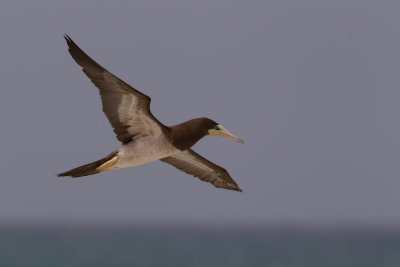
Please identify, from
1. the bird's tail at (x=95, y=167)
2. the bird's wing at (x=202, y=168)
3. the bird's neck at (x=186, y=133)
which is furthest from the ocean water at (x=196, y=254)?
the bird's neck at (x=186, y=133)

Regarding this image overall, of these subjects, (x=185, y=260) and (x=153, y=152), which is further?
(x=185, y=260)

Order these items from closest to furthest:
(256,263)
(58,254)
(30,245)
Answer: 1. (256,263)
2. (58,254)
3. (30,245)

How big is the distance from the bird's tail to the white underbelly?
0.10 meters

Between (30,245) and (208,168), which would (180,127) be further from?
(30,245)

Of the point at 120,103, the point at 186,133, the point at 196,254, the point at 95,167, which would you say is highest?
the point at 196,254

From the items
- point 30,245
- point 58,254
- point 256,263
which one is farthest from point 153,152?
point 30,245

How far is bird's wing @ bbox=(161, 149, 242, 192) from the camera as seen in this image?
39.3 ft

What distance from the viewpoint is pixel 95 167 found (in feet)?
34.1

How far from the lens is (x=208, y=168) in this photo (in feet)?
40.0

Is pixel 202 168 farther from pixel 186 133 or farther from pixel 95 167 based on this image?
pixel 95 167

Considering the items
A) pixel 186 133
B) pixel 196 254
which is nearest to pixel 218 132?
pixel 186 133

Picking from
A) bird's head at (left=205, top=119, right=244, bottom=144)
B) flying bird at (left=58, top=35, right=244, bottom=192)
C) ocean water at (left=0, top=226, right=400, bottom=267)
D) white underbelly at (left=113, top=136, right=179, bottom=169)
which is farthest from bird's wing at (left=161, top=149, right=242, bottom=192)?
ocean water at (left=0, top=226, right=400, bottom=267)

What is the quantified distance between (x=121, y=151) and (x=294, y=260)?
151ft

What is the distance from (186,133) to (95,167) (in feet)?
4.71
